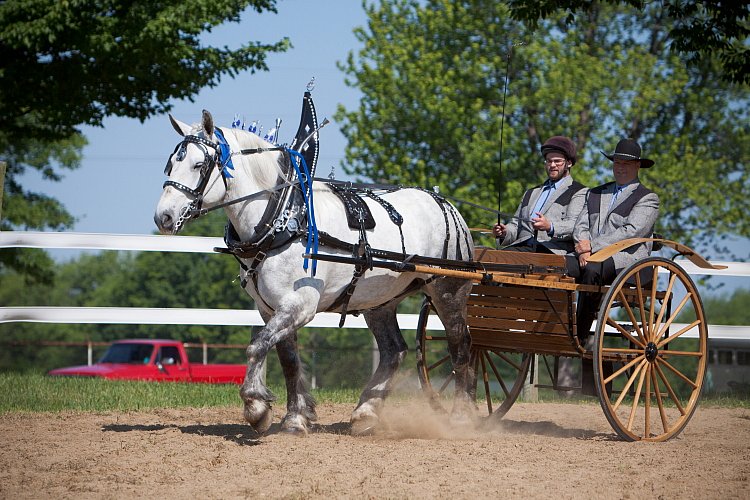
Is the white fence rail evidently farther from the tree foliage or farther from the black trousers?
the tree foliage

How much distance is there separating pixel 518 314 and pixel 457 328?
51 centimetres

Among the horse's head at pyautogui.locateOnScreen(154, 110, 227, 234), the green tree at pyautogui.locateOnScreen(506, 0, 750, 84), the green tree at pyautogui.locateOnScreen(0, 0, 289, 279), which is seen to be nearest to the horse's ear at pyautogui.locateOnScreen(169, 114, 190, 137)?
the horse's head at pyautogui.locateOnScreen(154, 110, 227, 234)

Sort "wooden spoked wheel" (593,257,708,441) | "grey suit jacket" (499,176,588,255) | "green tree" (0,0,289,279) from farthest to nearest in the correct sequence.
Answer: "green tree" (0,0,289,279) < "grey suit jacket" (499,176,588,255) < "wooden spoked wheel" (593,257,708,441)

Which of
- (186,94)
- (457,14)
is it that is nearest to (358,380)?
(186,94)

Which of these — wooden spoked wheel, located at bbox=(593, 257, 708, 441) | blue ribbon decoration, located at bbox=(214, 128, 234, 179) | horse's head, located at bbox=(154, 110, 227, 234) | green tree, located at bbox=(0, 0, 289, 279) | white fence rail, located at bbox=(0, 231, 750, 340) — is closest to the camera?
horse's head, located at bbox=(154, 110, 227, 234)

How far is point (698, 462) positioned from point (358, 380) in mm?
6227

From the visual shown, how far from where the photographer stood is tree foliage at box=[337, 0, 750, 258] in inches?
1113

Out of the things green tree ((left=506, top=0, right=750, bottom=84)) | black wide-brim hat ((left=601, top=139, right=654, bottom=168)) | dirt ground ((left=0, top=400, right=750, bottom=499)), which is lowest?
dirt ground ((left=0, top=400, right=750, bottom=499))

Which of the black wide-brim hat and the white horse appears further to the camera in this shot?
the black wide-brim hat

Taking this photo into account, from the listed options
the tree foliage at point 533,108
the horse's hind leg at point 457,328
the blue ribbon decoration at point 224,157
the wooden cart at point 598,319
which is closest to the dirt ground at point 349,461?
the horse's hind leg at point 457,328

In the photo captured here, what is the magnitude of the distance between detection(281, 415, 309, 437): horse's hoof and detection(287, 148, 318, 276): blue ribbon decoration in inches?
46.9

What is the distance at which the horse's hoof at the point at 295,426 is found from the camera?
268 inches

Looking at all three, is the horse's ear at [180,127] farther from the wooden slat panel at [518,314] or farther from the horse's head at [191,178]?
the wooden slat panel at [518,314]

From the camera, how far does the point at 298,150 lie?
6688 mm
